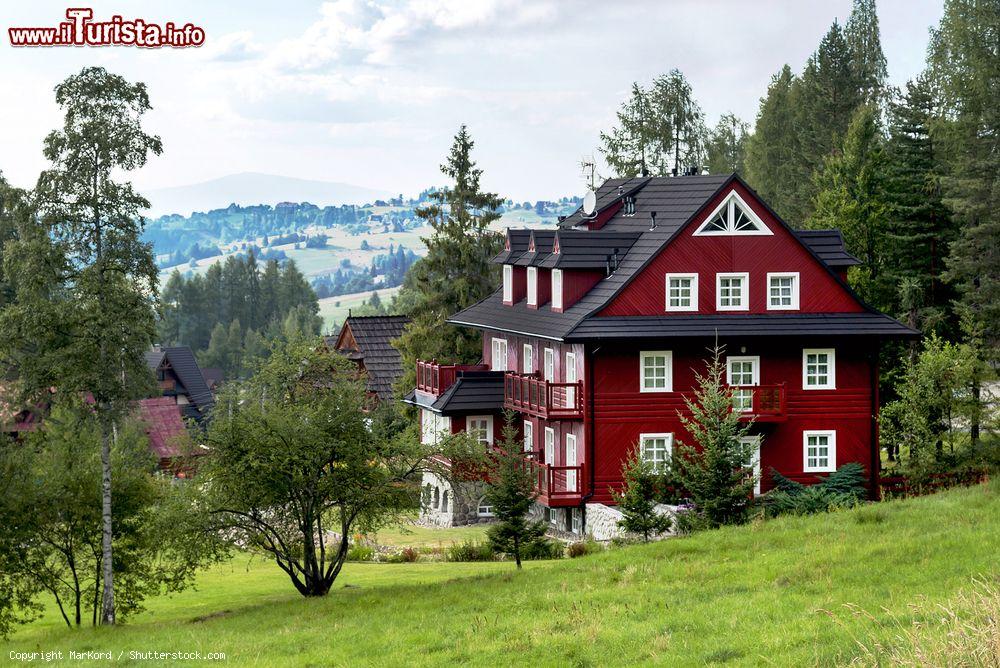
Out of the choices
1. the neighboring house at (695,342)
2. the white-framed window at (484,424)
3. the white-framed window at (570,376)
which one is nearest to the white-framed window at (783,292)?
the neighboring house at (695,342)

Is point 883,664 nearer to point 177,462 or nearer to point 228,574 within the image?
point 177,462

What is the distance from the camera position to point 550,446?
43.5 m

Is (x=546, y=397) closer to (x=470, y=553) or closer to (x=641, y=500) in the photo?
(x=470, y=553)

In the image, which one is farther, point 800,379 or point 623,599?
point 800,379

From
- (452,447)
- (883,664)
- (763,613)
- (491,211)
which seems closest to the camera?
(883,664)

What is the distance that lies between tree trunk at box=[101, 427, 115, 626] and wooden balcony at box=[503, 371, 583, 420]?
46.9 ft

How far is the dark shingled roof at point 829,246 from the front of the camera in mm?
42188

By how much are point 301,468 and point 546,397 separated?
1307 centimetres

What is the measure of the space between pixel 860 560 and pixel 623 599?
4.45 meters

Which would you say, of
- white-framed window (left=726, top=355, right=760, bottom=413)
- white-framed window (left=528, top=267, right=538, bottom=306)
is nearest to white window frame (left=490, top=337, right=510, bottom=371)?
white-framed window (left=528, top=267, right=538, bottom=306)

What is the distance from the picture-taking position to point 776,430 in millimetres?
41188

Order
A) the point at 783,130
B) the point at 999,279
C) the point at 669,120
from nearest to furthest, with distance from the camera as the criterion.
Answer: the point at 999,279 → the point at 669,120 → the point at 783,130

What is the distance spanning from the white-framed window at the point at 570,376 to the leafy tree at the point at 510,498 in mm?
7173

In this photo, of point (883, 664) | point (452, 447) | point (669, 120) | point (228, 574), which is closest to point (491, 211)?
point (669, 120)
